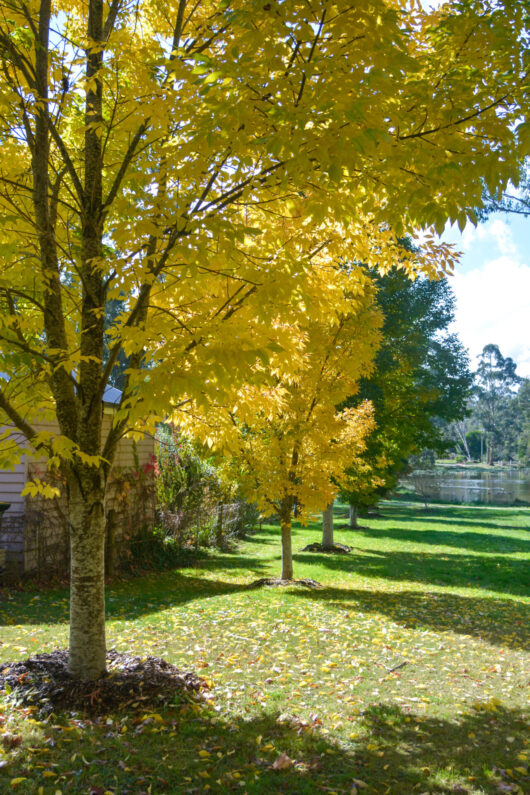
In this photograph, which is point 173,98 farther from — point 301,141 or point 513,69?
point 513,69

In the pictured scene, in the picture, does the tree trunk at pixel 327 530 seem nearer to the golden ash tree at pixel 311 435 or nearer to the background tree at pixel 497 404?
the golden ash tree at pixel 311 435

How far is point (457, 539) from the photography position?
19312 millimetres

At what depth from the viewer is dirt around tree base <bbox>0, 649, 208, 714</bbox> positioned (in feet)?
12.5

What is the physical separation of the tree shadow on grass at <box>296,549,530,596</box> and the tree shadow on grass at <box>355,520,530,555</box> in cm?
208

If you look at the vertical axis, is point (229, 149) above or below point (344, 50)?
below

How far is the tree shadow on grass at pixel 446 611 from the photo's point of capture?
6.80 meters

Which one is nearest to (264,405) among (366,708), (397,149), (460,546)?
(366,708)

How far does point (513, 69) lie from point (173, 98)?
1.95m

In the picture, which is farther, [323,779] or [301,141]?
[323,779]

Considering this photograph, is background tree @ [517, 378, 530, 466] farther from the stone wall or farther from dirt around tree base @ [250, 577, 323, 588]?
the stone wall

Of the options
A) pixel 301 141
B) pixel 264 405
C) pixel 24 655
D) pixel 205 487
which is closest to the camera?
pixel 301 141

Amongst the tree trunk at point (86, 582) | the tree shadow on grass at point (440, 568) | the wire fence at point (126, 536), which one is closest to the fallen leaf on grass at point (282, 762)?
the tree trunk at point (86, 582)

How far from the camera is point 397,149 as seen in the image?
9.71ft

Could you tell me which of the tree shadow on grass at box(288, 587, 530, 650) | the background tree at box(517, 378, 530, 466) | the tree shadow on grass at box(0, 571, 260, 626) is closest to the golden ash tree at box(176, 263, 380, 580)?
the tree shadow on grass at box(288, 587, 530, 650)
